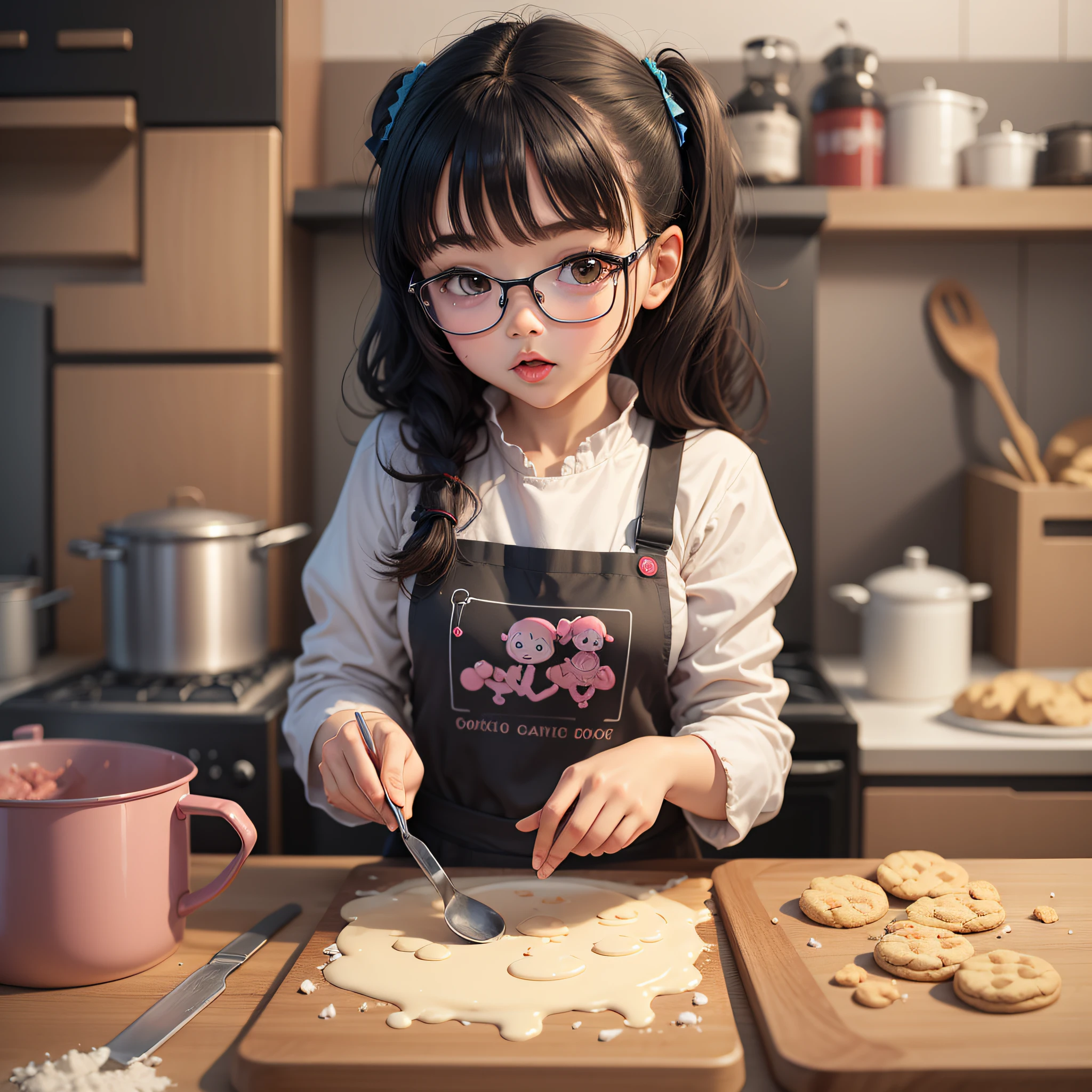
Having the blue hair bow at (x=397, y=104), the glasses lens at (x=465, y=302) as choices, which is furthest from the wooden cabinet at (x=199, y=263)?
the glasses lens at (x=465, y=302)

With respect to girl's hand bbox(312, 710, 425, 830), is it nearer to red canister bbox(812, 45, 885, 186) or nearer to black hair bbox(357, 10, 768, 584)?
black hair bbox(357, 10, 768, 584)

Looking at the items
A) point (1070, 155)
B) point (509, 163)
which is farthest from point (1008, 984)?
point (1070, 155)

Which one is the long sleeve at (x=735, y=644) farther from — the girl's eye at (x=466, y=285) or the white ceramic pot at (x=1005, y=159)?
the white ceramic pot at (x=1005, y=159)

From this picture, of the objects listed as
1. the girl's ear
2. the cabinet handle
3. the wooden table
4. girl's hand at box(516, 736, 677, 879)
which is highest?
the cabinet handle

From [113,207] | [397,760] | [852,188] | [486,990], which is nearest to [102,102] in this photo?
[113,207]

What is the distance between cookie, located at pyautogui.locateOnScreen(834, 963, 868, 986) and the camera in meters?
0.67

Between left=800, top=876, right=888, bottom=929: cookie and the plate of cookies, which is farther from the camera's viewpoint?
the plate of cookies

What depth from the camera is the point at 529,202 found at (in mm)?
792

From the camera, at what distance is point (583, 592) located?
945 mm

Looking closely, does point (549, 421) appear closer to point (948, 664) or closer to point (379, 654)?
point (379, 654)

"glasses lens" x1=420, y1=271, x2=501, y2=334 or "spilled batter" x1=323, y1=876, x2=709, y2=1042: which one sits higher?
"glasses lens" x1=420, y1=271, x2=501, y2=334

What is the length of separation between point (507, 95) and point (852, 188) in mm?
1173

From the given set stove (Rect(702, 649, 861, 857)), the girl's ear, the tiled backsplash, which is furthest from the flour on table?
the tiled backsplash

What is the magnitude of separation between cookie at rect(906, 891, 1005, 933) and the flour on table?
51 cm
